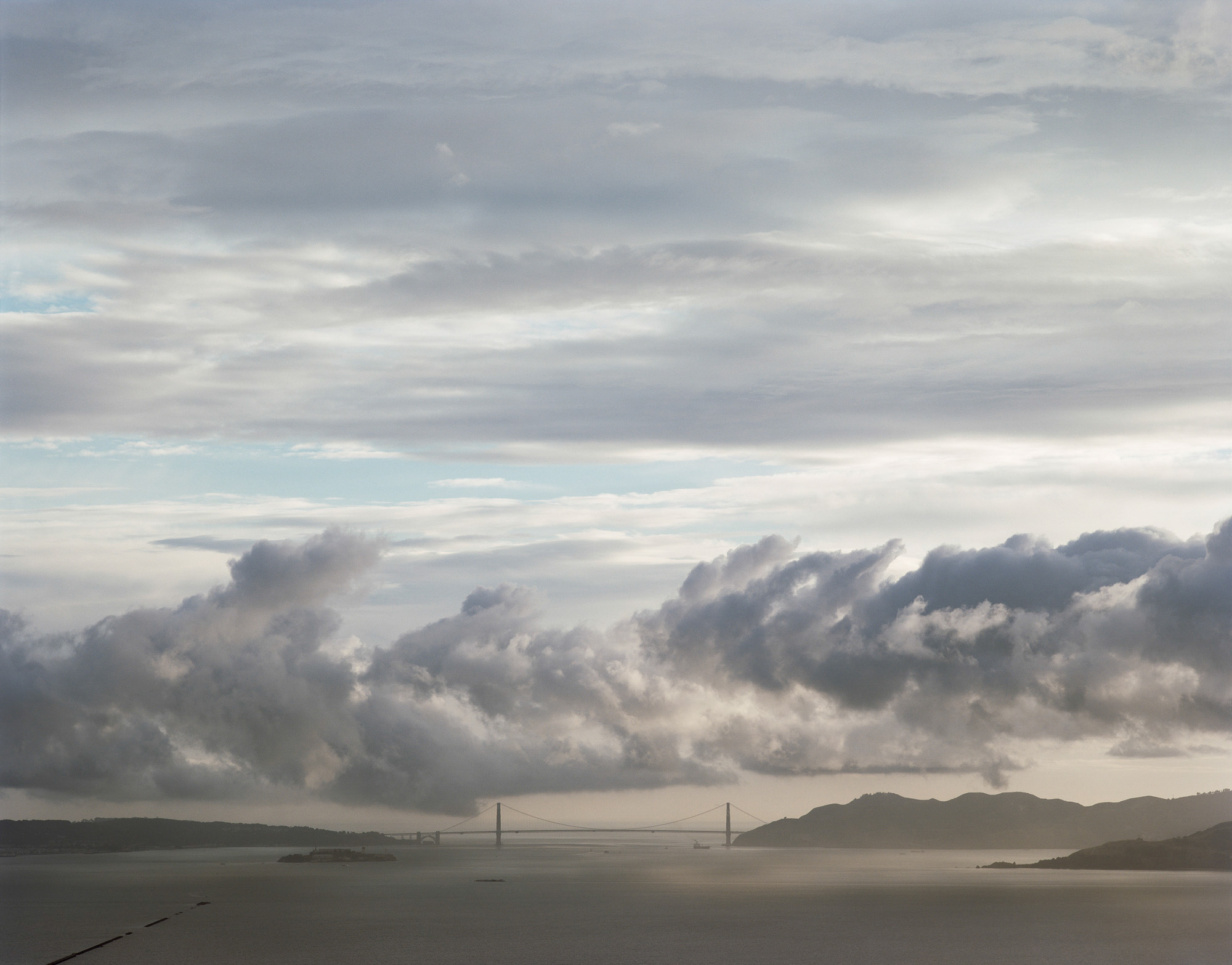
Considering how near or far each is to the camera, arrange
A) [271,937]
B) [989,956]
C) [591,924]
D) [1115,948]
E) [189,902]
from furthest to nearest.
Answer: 1. [189,902]
2. [591,924]
3. [271,937]
4. [1115,948]
5. [989,956]

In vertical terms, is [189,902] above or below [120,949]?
below

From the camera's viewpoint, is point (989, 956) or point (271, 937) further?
point (271, 937)

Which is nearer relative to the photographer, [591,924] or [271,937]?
[271,937]

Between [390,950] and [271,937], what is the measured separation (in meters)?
19.2

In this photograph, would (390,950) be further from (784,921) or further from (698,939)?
(784,921)

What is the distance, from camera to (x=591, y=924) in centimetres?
13150

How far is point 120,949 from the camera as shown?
10112 cm

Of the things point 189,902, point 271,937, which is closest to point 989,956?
point 271,937

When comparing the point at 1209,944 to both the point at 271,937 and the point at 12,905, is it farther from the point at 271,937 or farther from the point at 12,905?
the point at 12,905

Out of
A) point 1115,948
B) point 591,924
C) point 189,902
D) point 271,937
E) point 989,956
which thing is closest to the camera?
point 989,956

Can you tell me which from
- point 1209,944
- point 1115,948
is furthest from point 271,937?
point 1209,944

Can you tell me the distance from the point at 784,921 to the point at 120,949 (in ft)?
232

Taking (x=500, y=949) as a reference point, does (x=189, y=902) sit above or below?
below

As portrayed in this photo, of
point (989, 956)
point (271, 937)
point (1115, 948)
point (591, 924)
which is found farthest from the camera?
point (591, 924)
